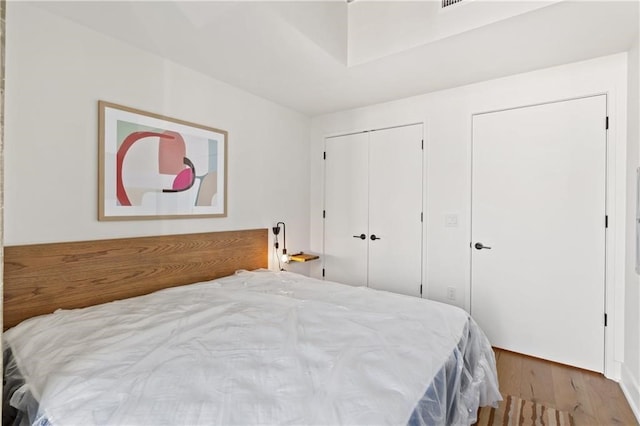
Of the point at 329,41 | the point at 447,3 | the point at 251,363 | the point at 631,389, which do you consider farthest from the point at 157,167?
the point at 631,389

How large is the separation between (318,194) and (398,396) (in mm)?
2923

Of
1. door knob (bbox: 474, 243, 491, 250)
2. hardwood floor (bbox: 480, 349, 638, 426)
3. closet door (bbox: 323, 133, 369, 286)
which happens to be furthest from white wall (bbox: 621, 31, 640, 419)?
closet door (bbox: 323, 133, 369, 286)

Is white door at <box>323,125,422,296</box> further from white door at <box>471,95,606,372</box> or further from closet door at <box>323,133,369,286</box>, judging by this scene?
Result: white door at <box>471,95,606,372</box>

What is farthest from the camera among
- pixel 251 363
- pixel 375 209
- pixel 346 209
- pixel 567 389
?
pixel 346 209

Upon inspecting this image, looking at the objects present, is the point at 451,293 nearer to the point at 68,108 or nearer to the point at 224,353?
the point at 224,353

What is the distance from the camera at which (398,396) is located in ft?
3.35

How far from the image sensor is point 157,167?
7.50 feet

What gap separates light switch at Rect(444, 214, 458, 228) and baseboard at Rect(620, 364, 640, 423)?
1484mm

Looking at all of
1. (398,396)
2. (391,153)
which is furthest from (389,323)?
(391,153)

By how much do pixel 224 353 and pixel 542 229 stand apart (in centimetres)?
256

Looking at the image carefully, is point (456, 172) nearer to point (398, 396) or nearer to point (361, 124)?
point (361, 124)

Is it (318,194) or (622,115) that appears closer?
(622,115)

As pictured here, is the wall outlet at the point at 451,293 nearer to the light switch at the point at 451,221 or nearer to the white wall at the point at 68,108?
the light switch at the point at 451,221

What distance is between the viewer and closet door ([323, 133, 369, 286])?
3.52 meters
